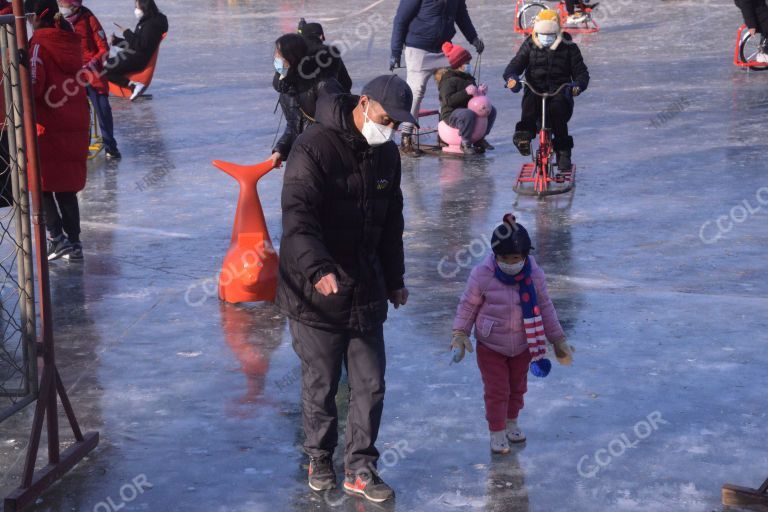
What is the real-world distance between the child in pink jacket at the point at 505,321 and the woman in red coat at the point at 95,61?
817 cm

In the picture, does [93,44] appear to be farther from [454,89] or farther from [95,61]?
[454,89]

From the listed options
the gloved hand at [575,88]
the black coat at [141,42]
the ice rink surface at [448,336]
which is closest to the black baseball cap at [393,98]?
the ice rink surface at [448,336]

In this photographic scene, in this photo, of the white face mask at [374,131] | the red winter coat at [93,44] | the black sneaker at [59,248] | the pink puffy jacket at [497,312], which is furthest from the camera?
the red winter coat at [93,44]

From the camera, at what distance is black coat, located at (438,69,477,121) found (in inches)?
534

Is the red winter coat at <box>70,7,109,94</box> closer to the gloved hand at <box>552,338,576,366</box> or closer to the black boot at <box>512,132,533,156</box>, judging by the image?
the black boot at <box>512,132,533,156</box>

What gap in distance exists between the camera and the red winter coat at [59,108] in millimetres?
9039

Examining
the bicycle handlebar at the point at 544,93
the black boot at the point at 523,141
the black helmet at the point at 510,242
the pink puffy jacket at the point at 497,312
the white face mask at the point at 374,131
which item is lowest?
the black boot at the point at 523,141

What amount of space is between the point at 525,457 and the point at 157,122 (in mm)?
11072

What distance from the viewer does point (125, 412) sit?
261 inches

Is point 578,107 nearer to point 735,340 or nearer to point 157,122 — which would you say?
point 157,122

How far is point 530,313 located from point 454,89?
8006 millimetres

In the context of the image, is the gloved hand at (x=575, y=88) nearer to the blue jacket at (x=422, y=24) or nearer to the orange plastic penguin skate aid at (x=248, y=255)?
the blue jacket at (x=422, y=24)

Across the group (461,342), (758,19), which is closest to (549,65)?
(461,342)

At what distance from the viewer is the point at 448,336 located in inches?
306
